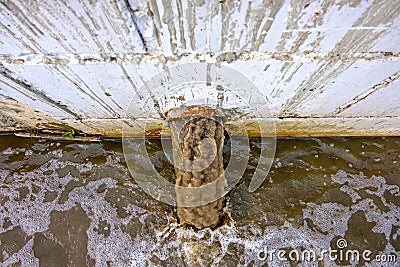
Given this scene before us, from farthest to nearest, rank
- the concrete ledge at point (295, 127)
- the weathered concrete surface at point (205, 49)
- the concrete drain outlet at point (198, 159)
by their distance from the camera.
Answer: the concrete ledge at point (295, 127) < the concrete drain outlet at point (198, 159) < the weathered concrete surface at point (205, 49)

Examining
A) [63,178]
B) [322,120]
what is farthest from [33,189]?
[322,120]

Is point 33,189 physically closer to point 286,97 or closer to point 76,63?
point 76,63

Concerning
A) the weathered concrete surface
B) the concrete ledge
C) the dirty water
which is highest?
the weathered concrete surface

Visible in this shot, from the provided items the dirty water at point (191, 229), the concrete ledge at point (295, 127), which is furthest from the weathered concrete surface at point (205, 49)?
the dirty water at point (191, 229)

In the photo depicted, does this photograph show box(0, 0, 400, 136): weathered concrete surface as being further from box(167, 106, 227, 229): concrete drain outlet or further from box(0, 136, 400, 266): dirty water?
box(0, 136, 400, 266): dirty water

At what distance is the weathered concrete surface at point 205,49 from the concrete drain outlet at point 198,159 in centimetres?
A: 38

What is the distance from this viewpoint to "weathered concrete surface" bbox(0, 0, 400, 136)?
1458 mm

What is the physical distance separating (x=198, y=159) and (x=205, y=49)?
30.0 inches

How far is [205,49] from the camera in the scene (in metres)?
1.70

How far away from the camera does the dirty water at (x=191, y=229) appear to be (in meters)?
2.51

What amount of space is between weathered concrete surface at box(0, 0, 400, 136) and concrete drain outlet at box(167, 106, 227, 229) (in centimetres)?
38

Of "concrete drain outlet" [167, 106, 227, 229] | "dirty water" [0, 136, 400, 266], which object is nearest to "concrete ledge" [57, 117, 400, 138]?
"dirty water" [0, 136, 400, 266]

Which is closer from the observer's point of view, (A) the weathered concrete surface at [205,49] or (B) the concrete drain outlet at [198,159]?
(A) the weathered concrete surface at [205,49]

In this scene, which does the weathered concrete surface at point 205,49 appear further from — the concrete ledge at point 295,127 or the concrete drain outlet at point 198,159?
the concrete drain outlet at point 198,159
